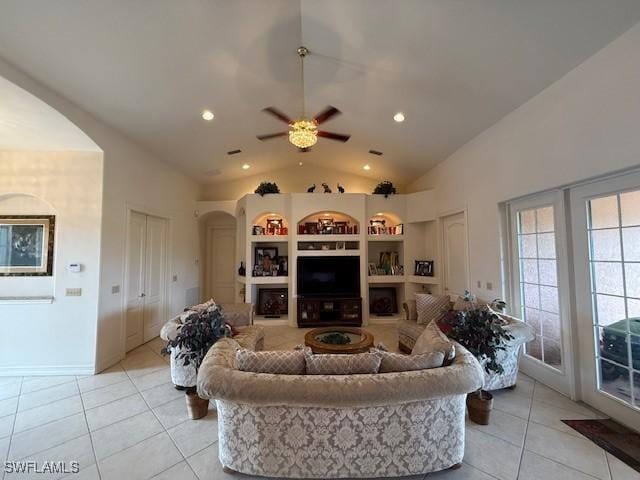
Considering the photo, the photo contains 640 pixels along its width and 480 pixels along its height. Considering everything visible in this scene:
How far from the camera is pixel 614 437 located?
2205 mm

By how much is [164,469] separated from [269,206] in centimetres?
458

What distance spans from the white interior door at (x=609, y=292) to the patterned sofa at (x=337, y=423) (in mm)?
1733

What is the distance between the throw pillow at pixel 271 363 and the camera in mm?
1934

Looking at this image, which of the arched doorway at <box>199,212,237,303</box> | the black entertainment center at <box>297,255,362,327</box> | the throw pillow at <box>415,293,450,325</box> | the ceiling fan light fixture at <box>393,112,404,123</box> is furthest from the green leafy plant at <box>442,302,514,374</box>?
the arched doorway at <box>199,212,237,303</box>

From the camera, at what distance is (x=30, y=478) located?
189cm

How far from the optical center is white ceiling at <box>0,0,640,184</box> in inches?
87.4

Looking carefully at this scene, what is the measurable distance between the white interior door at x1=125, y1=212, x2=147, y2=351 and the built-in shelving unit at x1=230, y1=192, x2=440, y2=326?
187 centimetres

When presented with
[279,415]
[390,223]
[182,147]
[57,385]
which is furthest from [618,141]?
[57,385]

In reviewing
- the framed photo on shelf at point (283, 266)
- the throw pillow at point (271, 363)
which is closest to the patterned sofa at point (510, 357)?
the throw pillow at point (271, 363)

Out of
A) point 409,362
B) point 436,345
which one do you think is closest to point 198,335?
point 409,362

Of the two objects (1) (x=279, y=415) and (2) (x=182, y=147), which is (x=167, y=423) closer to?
(1) (x=279, y=415)

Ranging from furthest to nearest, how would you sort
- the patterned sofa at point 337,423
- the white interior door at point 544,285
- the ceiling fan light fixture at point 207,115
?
the ceiling fan light fixture at point 207,115 → the white interior door at point 544,285 → the patterned sofa at point 337,423

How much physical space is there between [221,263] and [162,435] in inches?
197

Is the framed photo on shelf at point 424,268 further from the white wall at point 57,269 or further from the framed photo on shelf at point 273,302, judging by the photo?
the white wall at point 57,269
